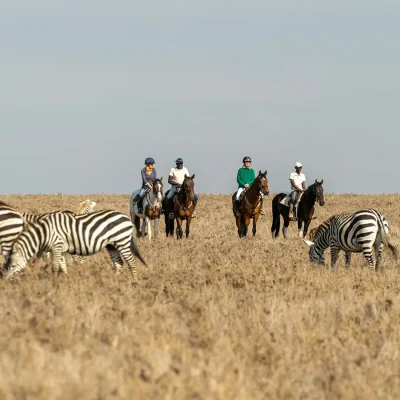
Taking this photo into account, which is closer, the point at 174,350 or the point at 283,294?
the point at 174,350

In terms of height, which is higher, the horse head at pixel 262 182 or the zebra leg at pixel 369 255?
the horse head at pixel 262 182

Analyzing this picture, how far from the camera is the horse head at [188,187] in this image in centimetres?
2797

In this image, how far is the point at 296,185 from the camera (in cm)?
2995

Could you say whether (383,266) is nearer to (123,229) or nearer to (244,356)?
(123,229)

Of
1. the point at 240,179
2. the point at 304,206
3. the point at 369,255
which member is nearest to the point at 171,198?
the point at 240,179

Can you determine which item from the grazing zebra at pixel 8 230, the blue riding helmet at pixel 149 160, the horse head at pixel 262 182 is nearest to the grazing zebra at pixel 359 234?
the grazing zebra at pixel 8 230

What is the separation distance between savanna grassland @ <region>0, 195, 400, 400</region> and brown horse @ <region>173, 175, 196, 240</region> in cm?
1251

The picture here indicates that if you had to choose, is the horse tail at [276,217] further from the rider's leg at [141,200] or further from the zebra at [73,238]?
the zebra at [73,238]

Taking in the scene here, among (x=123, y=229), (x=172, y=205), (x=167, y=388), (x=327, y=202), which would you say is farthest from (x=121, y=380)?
(x=327, y=202)

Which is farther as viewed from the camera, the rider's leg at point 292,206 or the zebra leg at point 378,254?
the rider's leg at point 292,206

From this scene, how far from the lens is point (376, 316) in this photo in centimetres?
1023

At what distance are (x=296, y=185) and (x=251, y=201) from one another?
2.03 metres

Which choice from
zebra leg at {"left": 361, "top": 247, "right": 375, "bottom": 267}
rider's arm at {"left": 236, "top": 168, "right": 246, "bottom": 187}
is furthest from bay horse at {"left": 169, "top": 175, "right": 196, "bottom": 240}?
zebra leg at {"left": 361, "top": 247, "right": 375, "bottom": 267}

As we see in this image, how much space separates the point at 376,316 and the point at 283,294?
8.66ft
